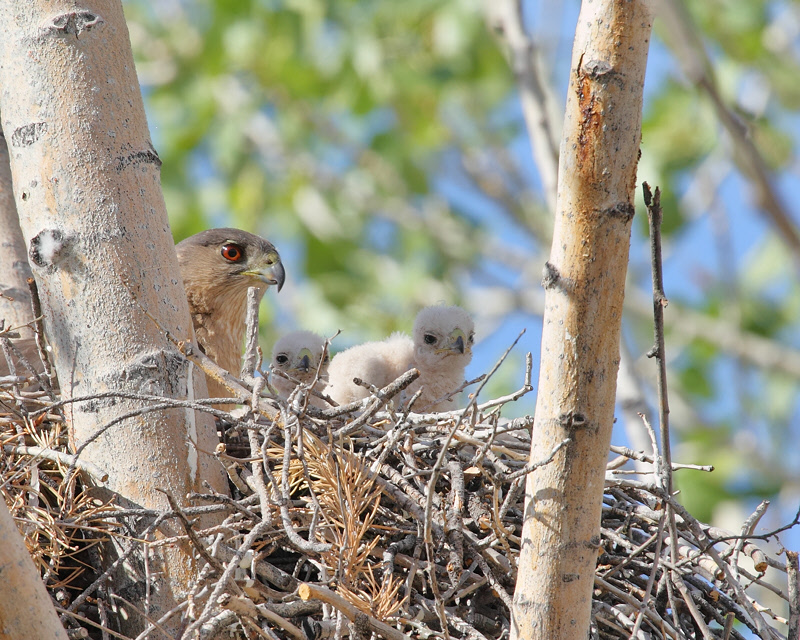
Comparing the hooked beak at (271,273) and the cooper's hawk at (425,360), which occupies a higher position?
the hooked beak at (271,273)

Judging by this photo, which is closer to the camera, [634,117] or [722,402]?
[634,117]

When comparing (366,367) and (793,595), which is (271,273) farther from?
(793,595)

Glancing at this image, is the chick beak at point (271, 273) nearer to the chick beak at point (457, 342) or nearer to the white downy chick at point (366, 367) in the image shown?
the white downy chick at point (366, 367)

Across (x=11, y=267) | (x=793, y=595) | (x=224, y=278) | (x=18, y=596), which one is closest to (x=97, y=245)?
(x=18, y=596)

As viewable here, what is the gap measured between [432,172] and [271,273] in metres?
5.98

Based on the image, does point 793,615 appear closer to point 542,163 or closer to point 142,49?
point 542,163

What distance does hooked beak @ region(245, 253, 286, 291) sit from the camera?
4785mm

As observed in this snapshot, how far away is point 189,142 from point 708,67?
25.1 feet

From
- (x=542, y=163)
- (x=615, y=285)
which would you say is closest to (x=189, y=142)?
(x=542, y=163)

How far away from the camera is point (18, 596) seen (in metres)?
2.21

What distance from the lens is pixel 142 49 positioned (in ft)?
32.8

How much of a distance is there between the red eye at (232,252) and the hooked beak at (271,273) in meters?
0.10

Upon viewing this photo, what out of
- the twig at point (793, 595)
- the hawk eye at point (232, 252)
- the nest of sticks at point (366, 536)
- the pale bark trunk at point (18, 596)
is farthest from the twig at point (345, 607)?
the hawk eye at point (232, 252)

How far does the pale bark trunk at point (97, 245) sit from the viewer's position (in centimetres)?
291
